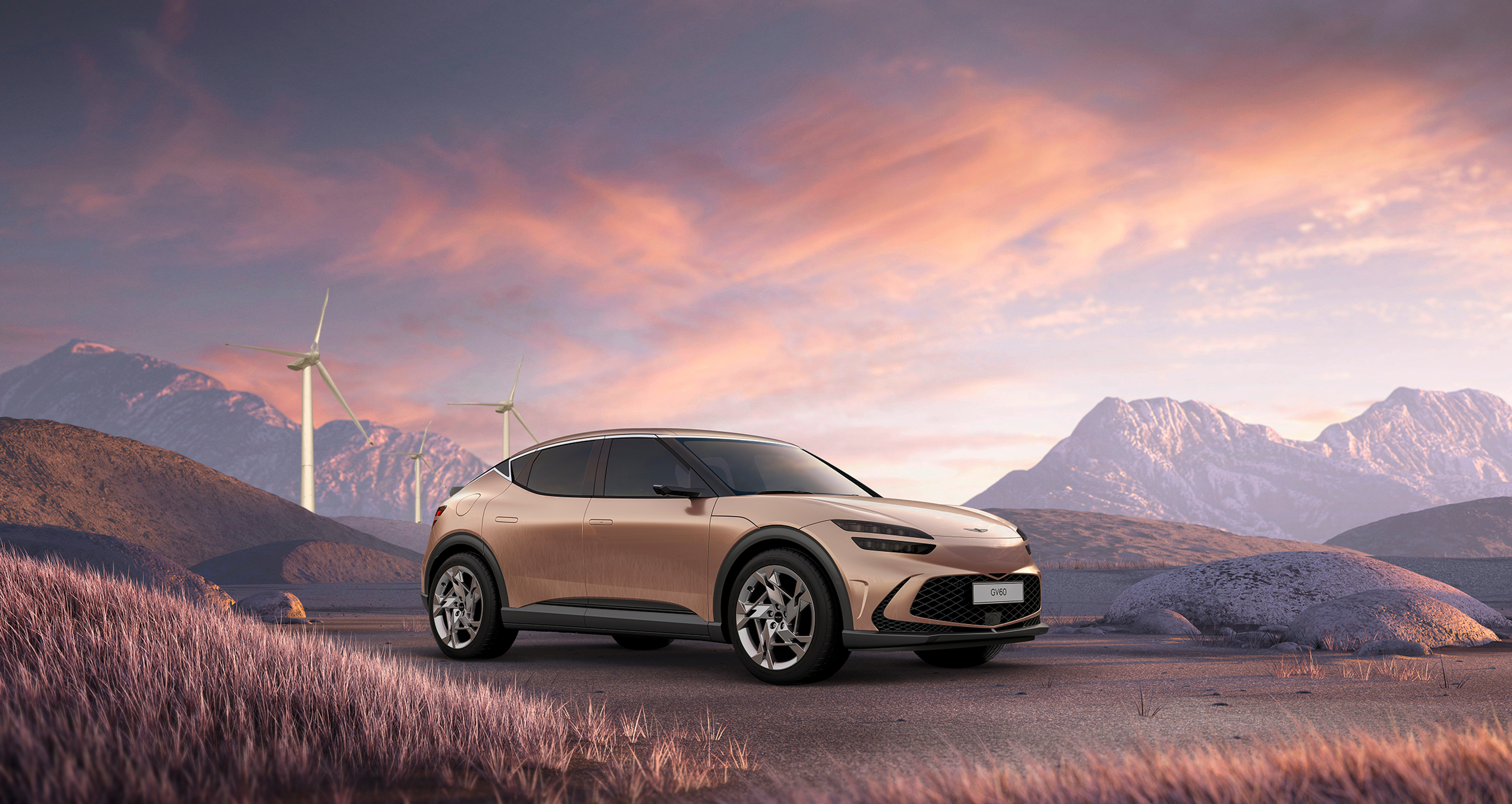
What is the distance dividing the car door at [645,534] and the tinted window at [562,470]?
0.25m

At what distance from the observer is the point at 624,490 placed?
27.6 feet

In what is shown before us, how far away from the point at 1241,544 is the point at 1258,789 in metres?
79.1

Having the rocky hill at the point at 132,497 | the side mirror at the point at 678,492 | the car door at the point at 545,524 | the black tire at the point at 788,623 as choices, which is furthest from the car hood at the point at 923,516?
the rocky hill at the point at 132,497

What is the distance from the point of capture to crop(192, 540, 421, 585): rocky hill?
4412 centimetres

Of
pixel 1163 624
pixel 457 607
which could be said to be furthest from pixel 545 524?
pixel 1163 624

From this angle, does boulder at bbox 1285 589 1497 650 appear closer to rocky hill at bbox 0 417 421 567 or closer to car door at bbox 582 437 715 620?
car door at bbox 582 437 715 620

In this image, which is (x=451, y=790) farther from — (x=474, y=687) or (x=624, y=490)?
(x=624, y=490)

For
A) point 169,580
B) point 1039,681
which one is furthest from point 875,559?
point 169,580

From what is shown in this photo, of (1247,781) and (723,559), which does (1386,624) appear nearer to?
(723,559)

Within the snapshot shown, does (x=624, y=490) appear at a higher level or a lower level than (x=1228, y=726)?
higher

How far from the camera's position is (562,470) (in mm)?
9039

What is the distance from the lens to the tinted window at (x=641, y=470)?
840 centimetres

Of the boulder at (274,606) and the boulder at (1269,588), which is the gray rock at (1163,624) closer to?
the boulder at (1269,588)

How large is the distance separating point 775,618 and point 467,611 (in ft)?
11.6
